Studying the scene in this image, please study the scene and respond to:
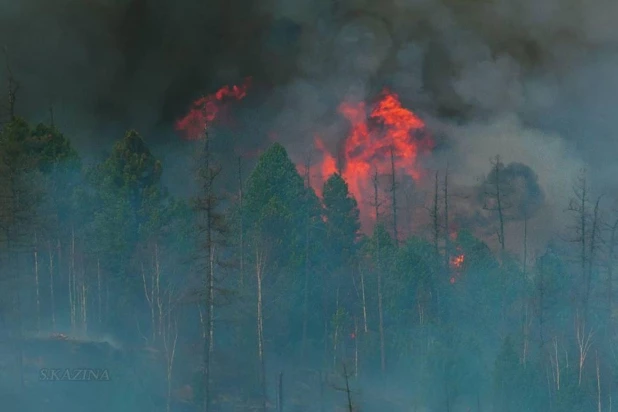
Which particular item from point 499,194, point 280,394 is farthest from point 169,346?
point 499,194

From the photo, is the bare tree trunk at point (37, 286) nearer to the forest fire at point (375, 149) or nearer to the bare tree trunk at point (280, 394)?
the bare tree trunk at point (280, 394)

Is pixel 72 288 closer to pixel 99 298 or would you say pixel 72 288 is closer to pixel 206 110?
pixel 99 298

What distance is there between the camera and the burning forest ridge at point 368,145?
10056 cm

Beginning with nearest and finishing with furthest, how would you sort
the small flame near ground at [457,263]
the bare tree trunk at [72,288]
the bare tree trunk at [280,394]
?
1. the bare tree trunk at [280,394]
2. the bare tree trunk at [72,288]
3. the small flame near ground at [457,263]

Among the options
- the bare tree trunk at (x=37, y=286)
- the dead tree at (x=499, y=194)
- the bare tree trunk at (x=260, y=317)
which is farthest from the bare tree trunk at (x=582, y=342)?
the bare tree trunk at (x=37, y=286)

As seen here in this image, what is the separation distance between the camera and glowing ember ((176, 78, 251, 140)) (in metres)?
107

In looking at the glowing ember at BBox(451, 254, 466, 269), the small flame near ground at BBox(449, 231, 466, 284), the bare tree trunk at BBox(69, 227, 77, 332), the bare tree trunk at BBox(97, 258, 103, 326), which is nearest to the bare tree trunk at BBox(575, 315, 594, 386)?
the small flame near ground at BBox(449, 231, 466, 284)

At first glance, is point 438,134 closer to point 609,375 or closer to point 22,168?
point 609,375

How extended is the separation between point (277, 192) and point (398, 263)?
11.4m

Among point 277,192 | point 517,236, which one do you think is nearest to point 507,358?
point 277,192

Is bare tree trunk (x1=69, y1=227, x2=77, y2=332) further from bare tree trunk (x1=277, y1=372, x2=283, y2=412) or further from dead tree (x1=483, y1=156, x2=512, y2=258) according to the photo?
dead tree (x1=483, y1=156, x2=512, y2=258)

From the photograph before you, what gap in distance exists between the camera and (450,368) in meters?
55.2

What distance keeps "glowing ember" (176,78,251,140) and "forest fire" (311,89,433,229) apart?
1564cm

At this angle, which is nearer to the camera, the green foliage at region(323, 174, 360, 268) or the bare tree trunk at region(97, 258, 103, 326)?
the bare tree trunk at region(97, 258, 103, 326)
